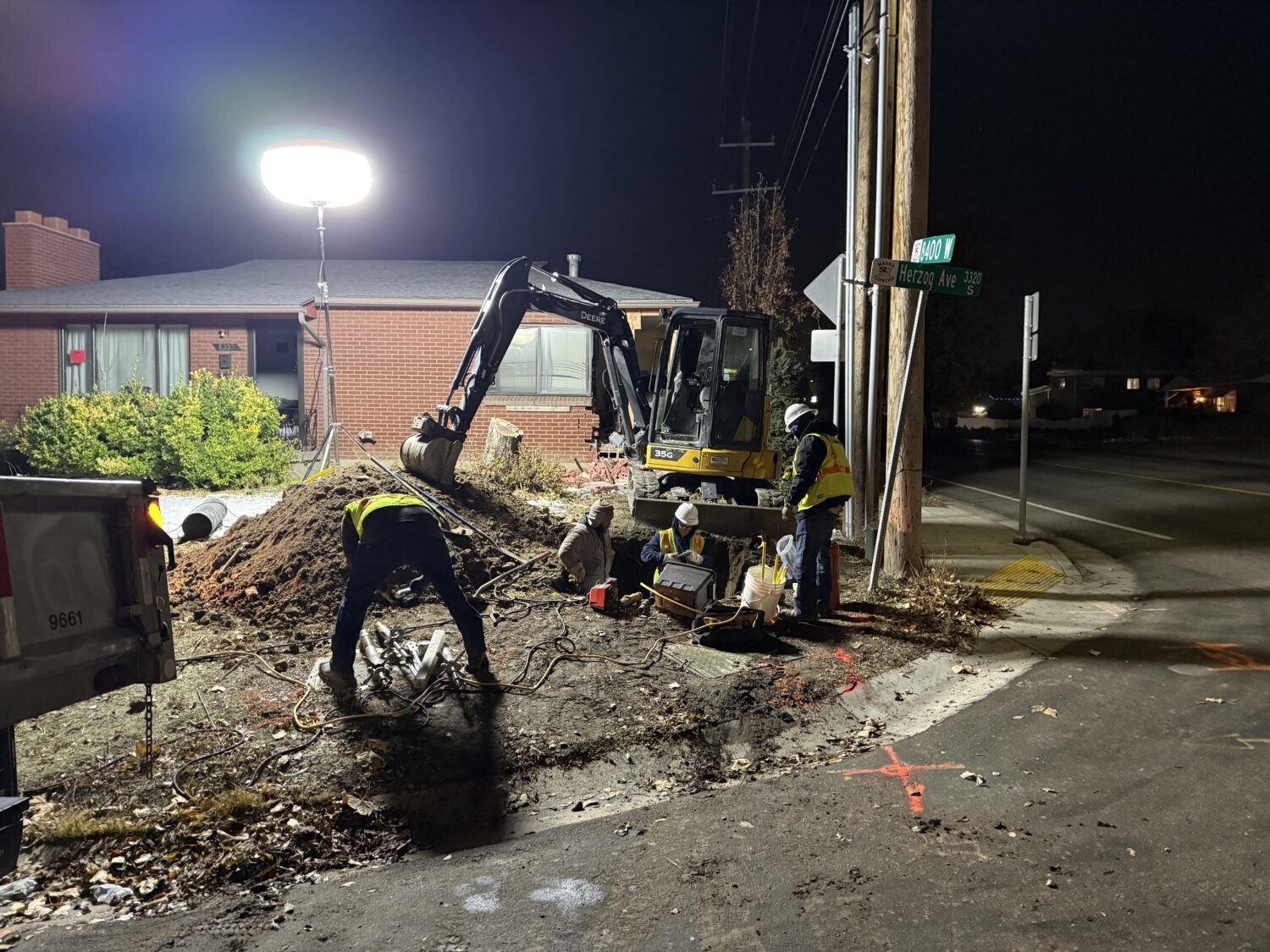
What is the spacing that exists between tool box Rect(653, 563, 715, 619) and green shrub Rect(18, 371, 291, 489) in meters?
9.55

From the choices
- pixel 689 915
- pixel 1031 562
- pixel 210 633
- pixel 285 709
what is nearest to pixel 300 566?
pixel 210 633

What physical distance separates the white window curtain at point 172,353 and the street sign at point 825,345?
1526 cm

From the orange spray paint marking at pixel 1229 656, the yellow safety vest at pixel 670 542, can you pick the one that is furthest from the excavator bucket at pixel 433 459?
the orange spray paint marking at pixel 1229 656

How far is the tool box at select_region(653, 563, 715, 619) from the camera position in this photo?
24.2 ft

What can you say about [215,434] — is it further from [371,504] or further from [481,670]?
[481,670]

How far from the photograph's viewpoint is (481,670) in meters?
5.94

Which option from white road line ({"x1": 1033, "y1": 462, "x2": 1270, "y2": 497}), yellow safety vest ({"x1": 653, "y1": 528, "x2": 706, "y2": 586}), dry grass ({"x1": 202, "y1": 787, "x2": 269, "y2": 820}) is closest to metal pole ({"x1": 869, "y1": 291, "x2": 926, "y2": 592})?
yellow safety vest ({"x1": 653, "y1": 528, "x2": 706, "y2": 586})

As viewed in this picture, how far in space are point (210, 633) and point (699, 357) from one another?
7.19 metres

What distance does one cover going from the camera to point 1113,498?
52.4 ft

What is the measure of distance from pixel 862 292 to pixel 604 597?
584 centimetres

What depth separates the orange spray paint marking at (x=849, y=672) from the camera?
242 inches

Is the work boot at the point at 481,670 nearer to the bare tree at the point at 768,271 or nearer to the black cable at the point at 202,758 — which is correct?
the black cable at the point at 202,758

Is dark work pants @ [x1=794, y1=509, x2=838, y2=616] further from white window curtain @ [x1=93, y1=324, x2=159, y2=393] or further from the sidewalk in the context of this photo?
white window curtain @ [x1=93, y1=324, x2=159, y2=393]

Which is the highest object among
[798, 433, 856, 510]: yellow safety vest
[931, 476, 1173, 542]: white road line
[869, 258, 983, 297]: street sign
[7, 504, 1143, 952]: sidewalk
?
[869, 258, 983, 297]: street sign
